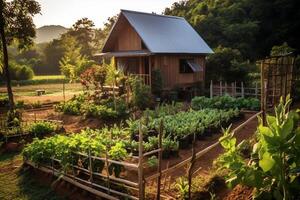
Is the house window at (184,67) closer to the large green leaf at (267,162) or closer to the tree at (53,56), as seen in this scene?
the large green leaf at (267,162)

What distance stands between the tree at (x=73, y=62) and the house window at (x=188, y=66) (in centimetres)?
814

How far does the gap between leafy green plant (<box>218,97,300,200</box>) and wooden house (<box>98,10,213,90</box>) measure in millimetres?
14954

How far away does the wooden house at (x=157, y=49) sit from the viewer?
64.6 feet

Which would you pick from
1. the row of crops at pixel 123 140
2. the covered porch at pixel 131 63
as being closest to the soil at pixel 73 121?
the row of crops at pixel 123 140

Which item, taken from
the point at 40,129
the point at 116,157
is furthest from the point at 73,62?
the point at 116,157

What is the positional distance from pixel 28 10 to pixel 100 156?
38.7 ft

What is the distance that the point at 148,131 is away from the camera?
10.3 meters

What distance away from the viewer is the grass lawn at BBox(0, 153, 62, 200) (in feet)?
24.9

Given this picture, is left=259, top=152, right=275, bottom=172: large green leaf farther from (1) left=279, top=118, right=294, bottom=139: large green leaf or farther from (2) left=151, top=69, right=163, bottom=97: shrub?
(2) left=151, top=69, right=163, bottom=97: shrub

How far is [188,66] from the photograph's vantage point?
21.9m

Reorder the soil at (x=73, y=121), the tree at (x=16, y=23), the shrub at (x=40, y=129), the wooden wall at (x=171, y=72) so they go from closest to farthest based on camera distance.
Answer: the shrub at (x=40, y=129) < the soil at (x=73, y=121) < the tree at (x=16, y=23) < the wooden wall at (x=171, y=72)

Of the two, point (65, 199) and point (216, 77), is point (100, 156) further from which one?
point (216, 77)

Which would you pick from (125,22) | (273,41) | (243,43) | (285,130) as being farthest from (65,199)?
(273,41)

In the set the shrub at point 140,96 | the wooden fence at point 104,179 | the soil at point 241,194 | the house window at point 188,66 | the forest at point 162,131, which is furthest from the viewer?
the house window at point 188,66
